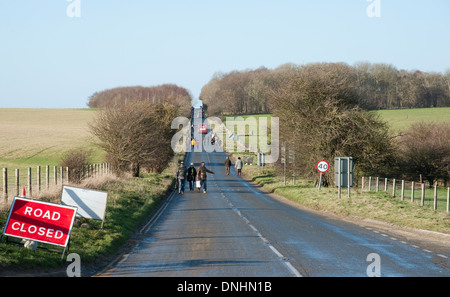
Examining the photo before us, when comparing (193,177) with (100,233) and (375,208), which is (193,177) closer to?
(375,208)

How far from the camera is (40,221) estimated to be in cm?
1068

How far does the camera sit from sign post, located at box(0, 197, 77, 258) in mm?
10523

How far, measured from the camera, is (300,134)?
119 ft

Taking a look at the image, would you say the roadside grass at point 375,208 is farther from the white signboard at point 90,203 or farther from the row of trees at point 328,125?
the white signboard at point 90,203

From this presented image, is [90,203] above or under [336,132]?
under

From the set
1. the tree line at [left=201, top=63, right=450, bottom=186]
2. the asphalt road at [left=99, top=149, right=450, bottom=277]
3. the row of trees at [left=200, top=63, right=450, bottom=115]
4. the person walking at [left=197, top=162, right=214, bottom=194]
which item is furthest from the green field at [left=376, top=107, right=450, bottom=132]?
the asphalt road at [left=99, top=149, right=450, bottom=277]

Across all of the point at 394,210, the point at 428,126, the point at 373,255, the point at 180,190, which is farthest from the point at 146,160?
the point at 428,126

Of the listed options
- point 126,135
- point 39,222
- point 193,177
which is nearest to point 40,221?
point 39,222

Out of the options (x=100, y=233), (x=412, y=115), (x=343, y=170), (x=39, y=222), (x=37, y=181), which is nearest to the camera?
(x=39, y=222)

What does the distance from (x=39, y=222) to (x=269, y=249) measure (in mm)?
5261

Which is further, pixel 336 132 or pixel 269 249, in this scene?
pixel 336 132

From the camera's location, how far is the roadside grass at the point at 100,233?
32.1 feet

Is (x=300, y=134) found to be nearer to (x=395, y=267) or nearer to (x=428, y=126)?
(x=428, y=126)

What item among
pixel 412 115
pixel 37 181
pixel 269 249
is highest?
pixel 412 115
